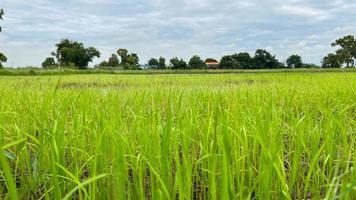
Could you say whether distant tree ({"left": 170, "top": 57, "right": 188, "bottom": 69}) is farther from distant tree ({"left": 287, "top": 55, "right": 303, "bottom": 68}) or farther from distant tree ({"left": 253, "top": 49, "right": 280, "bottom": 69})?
distant tree ({"left": 287, "top": 55, "right": 303, "bottom": 68})

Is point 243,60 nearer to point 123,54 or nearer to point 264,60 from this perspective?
point 264,60

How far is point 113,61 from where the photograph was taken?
62.5 m

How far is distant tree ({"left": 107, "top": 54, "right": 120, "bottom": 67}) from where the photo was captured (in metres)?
62.3

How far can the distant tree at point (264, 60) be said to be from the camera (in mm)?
54469

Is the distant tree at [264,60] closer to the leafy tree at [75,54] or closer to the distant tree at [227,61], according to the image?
the distant tree at [227,61]

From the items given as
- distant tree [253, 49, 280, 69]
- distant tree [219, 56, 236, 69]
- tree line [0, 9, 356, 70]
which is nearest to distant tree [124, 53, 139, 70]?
tree line [0, 9, 356, 70]

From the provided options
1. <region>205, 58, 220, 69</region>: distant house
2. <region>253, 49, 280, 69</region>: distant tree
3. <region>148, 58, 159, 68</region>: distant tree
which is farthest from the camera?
<region>205, 58, 220, 69</region>: distant house

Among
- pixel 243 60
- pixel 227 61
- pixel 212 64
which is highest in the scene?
pixel 243 60

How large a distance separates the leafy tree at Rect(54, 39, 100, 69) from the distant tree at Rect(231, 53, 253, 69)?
2146 cm

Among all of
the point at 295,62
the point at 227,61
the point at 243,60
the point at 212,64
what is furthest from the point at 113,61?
the point at 295,62

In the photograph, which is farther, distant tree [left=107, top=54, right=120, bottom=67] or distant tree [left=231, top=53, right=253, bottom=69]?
distant tree [left=107, top=54, right=120, bottom=67]

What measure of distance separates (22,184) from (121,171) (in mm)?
555

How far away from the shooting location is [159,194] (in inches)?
34.0

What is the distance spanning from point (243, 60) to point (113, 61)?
20954mm
